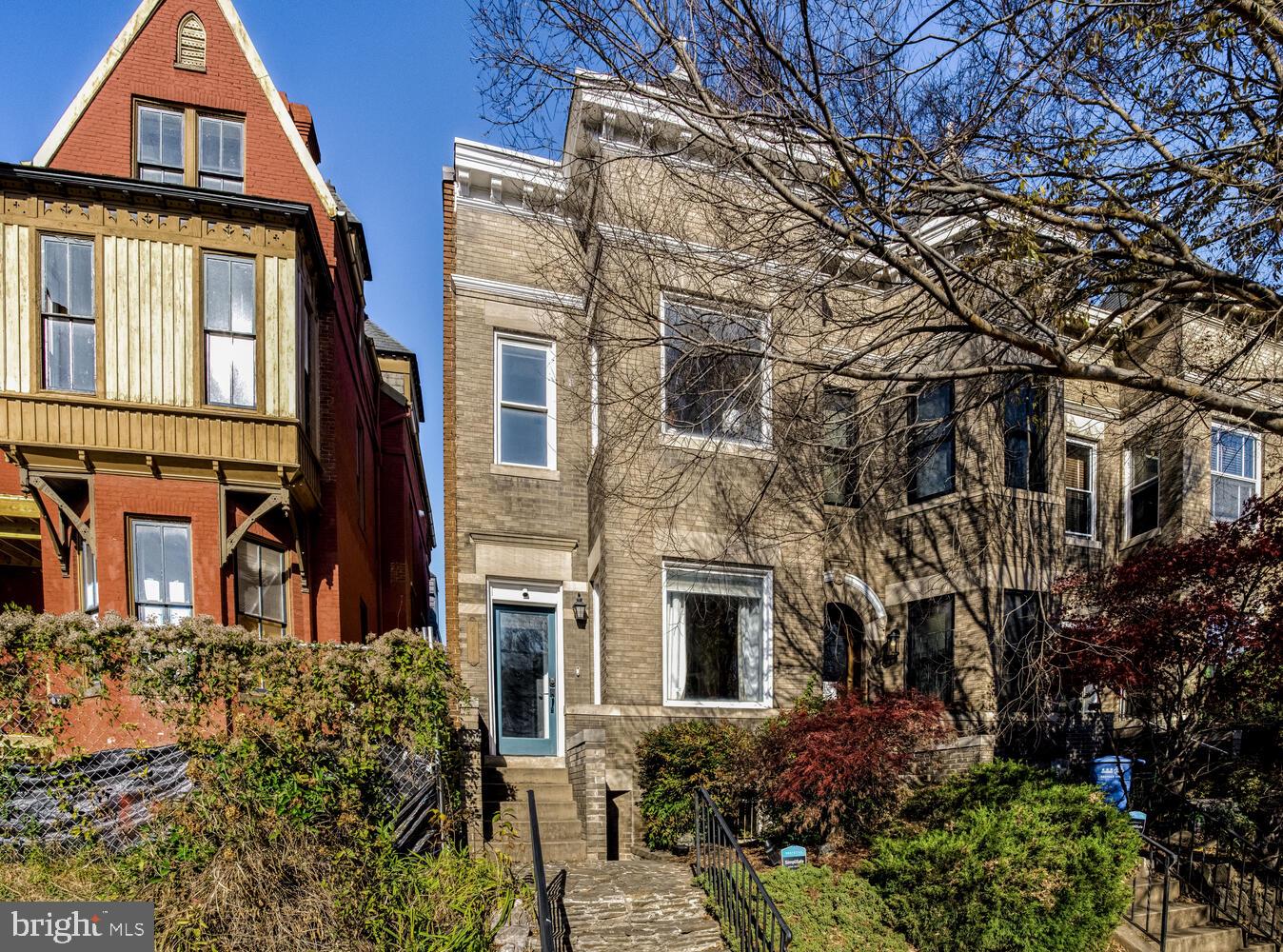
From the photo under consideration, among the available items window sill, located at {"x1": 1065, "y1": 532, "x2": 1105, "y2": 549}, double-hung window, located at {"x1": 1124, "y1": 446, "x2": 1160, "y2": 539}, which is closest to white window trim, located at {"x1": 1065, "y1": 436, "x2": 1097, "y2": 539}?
window sill, located at {"x1": 1065, "y1": 532, "x2": 1105, "y2": 549}

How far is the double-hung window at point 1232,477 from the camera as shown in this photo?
15.2 m

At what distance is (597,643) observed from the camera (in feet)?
41.3

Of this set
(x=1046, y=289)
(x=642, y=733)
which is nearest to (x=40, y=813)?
(x=642, y=733)

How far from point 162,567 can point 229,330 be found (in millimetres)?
2947

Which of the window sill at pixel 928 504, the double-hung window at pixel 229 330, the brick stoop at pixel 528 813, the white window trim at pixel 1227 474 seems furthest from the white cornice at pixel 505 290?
the white window trim at pixel 1227 474

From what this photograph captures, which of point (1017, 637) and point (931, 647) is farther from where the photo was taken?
point (931, 647)

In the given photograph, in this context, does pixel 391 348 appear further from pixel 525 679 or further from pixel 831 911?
pixel 831 911

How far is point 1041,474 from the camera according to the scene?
1340cm

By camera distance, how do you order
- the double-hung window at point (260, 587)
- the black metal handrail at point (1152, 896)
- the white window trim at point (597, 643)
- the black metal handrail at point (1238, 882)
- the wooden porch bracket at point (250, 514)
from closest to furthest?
1. the black metal handrail at point (1152, 896)
2. the black metal handrail at point (1238, 882)
3. the wooden porch bracket at point (250, 514)
4. the double-hung window at point (260, 587)
5. the white window trim at point (597, 643)

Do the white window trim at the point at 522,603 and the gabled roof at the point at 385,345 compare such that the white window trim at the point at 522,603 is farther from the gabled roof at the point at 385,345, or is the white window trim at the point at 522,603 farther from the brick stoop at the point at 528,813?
the gabled roof at the point at 385,345

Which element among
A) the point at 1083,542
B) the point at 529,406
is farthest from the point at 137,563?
the point at 1083,542

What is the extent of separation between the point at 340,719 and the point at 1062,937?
6.27 metres

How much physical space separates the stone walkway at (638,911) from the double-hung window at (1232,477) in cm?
1194

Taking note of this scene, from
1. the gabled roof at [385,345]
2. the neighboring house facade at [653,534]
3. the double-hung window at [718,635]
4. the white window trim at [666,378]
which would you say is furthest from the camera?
the gabled roof at [385,345]
